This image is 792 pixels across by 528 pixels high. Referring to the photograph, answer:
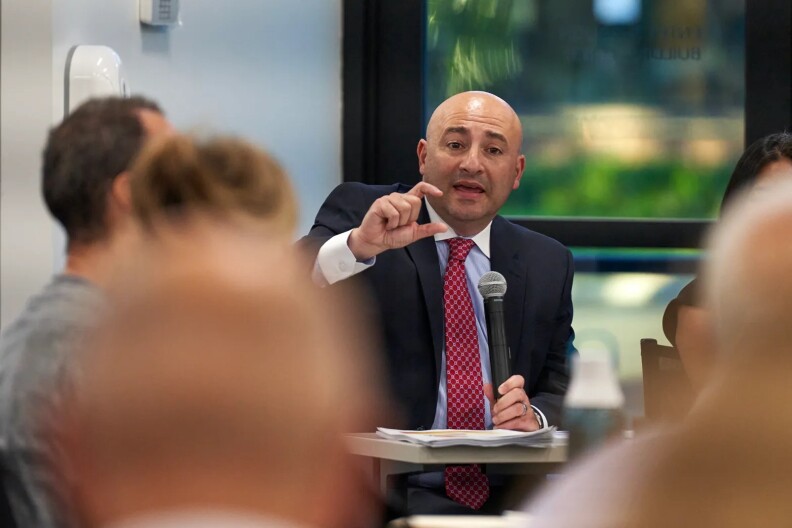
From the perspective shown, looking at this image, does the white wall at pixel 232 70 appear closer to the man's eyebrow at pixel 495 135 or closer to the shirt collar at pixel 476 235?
the shirt collar at pixel 476 235

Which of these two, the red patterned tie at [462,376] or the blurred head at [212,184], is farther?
the red patterned tie at [462,376]

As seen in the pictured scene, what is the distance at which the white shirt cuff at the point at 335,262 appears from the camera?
3609mm

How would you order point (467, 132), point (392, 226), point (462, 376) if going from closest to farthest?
point (392, 226) → point (462, 376) → point (467, 132)

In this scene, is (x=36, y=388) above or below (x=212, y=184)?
below

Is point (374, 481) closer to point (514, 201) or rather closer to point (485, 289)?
point (485, 289)

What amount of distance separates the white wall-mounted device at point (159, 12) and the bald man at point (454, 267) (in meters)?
0.83

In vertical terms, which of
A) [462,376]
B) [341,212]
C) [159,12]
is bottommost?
[462,376]

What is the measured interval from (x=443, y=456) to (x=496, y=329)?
0.46m

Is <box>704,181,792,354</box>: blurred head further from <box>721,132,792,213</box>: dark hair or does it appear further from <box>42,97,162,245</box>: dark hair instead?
<box>721,132,792,213</box>: dark hair

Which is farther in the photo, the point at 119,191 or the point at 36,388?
the point at 119,191

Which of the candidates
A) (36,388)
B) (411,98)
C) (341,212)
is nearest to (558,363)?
(341,212)

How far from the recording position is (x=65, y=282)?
2.18 m

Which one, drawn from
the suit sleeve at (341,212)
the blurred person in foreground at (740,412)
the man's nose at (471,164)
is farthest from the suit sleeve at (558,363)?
the blurred person in foreground at (740,412)

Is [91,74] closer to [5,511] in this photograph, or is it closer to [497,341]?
[497,341]
